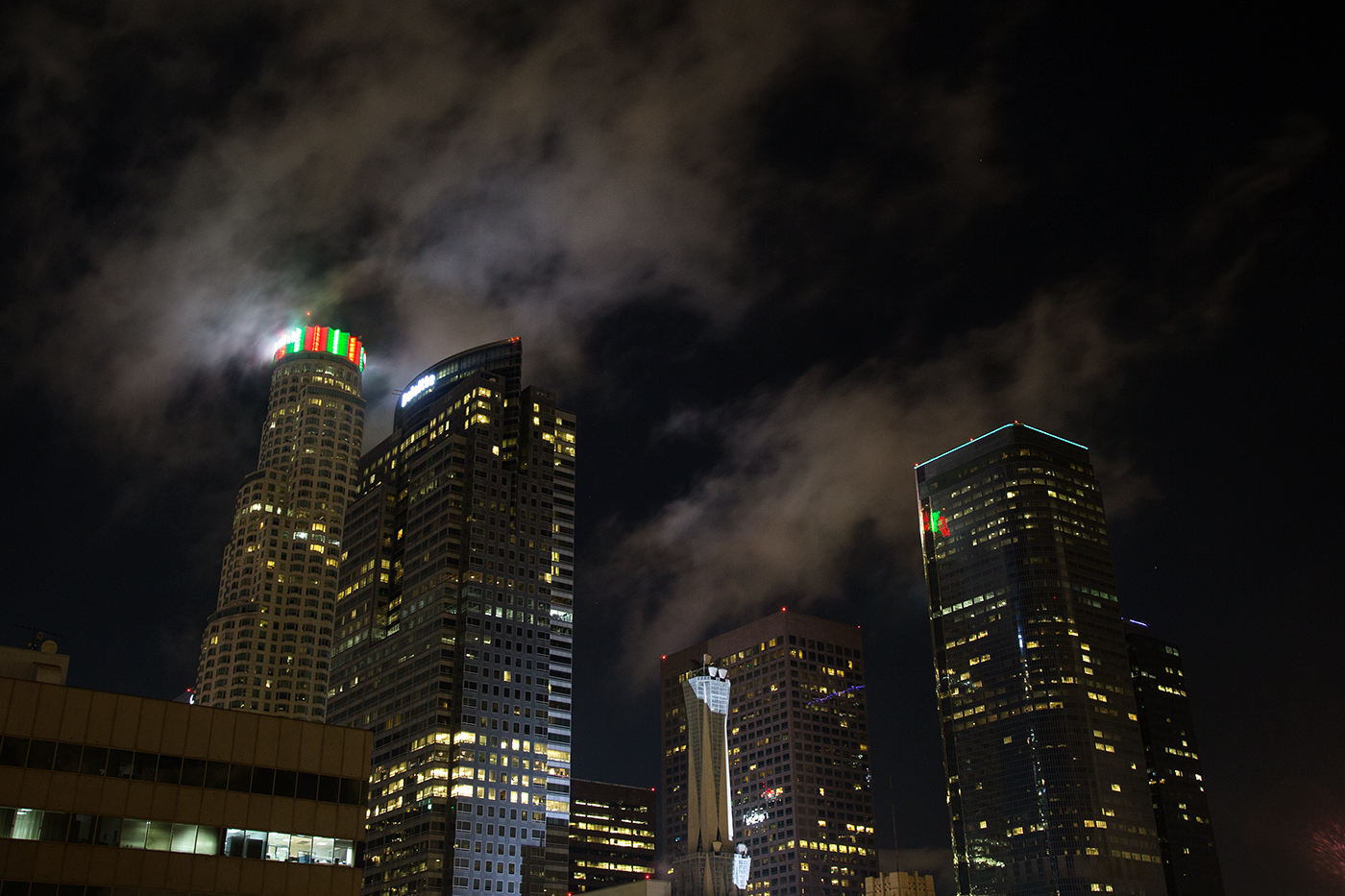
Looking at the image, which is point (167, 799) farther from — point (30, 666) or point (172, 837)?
point (30, 666)

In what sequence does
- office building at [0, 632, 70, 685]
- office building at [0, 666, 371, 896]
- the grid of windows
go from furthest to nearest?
office building at [0, 632, 70, 685] < office building at [0, 666, 371, 896] < the grid of windows

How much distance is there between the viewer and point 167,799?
197 feet

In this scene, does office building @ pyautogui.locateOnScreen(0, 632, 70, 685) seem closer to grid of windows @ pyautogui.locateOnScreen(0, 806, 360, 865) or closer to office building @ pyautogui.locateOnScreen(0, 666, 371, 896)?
office building @ pyautogui.locateOnScreen(0, 666, 371, 896)

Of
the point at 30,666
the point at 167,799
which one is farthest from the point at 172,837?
the point at 30,666

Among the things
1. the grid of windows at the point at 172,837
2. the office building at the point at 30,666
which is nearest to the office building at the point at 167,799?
the grid of windows at the point at 172,837

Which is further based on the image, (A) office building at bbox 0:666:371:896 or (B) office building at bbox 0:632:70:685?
(B) office building at bbox 0:632:70:685

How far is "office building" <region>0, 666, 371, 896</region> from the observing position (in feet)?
187

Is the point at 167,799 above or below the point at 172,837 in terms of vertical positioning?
above

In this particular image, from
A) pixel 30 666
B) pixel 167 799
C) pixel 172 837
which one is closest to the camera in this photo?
pixel 172 837

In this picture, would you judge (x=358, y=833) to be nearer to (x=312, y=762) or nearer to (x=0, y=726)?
(x=312, y=762)

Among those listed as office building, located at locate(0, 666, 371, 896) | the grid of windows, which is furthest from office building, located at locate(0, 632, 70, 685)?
the grid of windows

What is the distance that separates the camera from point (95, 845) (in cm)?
5769

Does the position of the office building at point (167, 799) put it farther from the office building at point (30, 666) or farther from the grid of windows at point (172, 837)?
the office building at point (30, 666)

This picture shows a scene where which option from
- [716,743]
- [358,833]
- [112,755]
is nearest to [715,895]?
[716,743]
